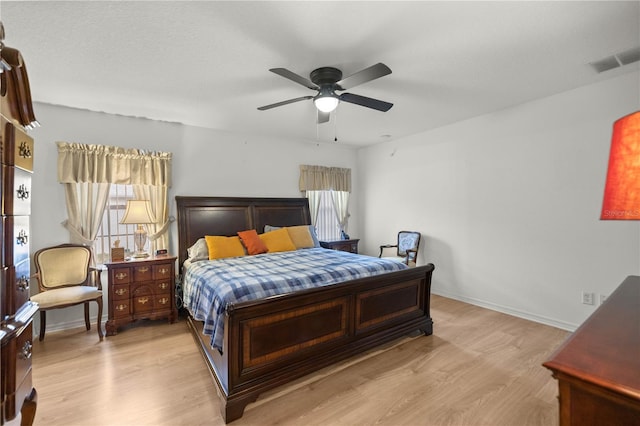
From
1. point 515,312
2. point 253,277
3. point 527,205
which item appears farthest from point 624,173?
point 515,312

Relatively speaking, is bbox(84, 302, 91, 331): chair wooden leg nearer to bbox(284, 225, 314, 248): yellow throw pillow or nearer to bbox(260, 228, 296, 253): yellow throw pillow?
bbox(260, 228, 296, 253): yellow throw pillow

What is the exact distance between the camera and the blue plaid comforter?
85.4 inches

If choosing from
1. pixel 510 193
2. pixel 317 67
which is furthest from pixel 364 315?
pixel 510 193

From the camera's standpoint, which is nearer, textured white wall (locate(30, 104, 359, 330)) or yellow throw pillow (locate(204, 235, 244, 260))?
textured white wall (locate(30, 104, 359, 330))

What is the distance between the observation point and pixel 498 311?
380 cm

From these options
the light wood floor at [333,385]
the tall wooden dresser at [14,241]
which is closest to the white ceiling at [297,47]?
the tall wooden dresser at [14,241]

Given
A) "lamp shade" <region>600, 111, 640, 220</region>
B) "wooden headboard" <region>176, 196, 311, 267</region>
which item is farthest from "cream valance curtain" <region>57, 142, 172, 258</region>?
"lamp shade" <region>600, 111, 640, 220</region>

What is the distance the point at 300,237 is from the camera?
4352 millimetres

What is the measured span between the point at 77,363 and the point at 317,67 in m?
3.41

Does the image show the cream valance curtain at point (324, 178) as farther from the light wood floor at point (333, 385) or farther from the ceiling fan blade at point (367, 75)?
the light wood floor at point (333, 385)

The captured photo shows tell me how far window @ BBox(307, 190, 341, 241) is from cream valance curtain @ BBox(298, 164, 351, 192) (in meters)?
0.18

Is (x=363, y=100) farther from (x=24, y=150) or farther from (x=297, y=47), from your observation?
(x=24, y=150)

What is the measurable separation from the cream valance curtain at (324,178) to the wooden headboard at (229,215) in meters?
0.38

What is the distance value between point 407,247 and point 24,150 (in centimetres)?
453
